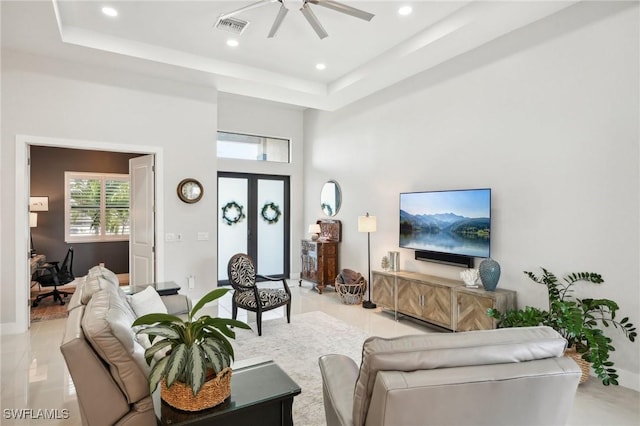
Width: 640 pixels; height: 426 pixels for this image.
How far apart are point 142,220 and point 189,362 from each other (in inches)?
177

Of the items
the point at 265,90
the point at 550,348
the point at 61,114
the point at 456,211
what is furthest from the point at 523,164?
the point at 61,114

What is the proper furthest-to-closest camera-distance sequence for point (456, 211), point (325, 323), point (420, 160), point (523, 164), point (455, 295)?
1. point (420, 160)
2. point (325, 323)
3. point (456, 211)
4. point (455, 295)
5. point (523, 164)

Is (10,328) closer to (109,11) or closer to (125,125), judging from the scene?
(125,125)

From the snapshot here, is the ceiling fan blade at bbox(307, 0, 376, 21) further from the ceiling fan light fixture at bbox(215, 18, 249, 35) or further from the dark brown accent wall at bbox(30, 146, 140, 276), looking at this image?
the dark brown accent wall at bbox(30, 146, 140, 276)

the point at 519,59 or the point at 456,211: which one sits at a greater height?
the point at 519,59

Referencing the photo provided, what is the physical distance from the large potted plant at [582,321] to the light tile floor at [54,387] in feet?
0.58

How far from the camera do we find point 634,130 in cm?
300

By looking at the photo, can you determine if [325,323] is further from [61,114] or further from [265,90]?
[61,114]

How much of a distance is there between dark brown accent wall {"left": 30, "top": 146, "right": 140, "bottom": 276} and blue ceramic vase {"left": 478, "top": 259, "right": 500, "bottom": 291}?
7.09m

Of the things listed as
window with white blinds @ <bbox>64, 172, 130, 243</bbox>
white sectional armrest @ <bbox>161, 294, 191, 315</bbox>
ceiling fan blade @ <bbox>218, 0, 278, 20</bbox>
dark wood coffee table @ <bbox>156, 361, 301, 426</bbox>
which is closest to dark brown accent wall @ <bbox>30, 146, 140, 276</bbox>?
window with white blinds @ <bbox>64, 172, 130, 243</bbox>

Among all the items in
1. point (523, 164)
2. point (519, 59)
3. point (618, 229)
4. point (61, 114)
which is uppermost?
point (519, 59)

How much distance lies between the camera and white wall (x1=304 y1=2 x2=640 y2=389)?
307 cm

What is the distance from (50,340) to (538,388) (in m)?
4.82

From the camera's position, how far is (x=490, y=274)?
12.5ft
